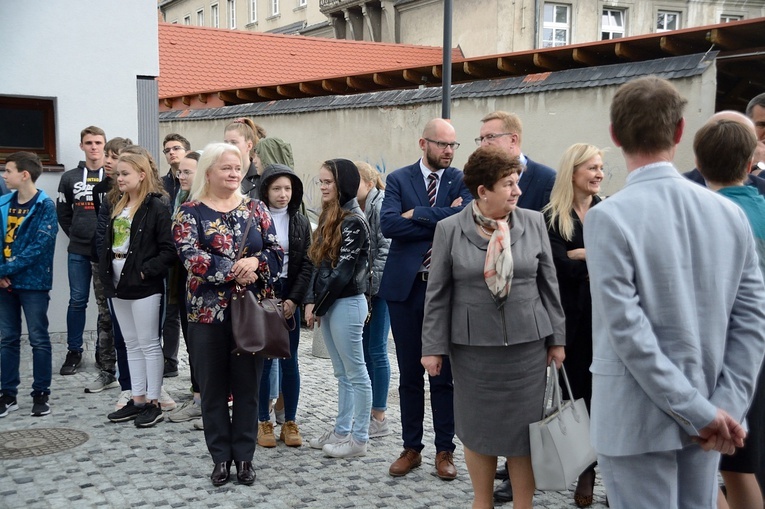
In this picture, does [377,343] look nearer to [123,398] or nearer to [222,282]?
[222,282]

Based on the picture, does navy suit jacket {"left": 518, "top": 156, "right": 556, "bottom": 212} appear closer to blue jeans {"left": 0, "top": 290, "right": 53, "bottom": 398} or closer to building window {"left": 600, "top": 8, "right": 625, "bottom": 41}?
blue jeans {"left": 0, "top": 290, "right": 53, "bottom": 398}

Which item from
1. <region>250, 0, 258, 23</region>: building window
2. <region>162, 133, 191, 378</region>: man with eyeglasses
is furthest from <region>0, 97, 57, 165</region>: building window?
<region>250, 0, 258, 23</region>: building window

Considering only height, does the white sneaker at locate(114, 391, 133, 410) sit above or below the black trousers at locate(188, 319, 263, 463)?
below

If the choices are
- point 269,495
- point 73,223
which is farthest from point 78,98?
point 269,495

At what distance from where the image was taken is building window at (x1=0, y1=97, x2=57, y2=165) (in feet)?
27.5

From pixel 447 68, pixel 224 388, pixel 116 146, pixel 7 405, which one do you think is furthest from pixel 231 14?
pixel 224 388

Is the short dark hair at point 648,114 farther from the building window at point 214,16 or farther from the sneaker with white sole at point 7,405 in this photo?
the building window at point 214,16

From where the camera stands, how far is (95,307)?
8.50 metres

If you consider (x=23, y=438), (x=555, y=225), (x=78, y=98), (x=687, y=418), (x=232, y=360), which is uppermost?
(x=78, y=98)

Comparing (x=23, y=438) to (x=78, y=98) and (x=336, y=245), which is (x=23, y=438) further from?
(x=78, y=98)

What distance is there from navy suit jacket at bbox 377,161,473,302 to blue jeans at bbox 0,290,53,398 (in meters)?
3.03

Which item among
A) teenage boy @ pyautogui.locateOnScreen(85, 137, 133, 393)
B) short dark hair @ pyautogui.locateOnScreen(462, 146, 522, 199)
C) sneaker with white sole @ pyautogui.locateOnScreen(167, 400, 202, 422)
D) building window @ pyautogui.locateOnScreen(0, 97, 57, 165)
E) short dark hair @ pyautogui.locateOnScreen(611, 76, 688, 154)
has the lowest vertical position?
sneaker with white sole @ pyautogui.locateOnScreen(167, 400, 202, 422)

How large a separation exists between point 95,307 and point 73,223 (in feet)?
3.96

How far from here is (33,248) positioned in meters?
6.41
